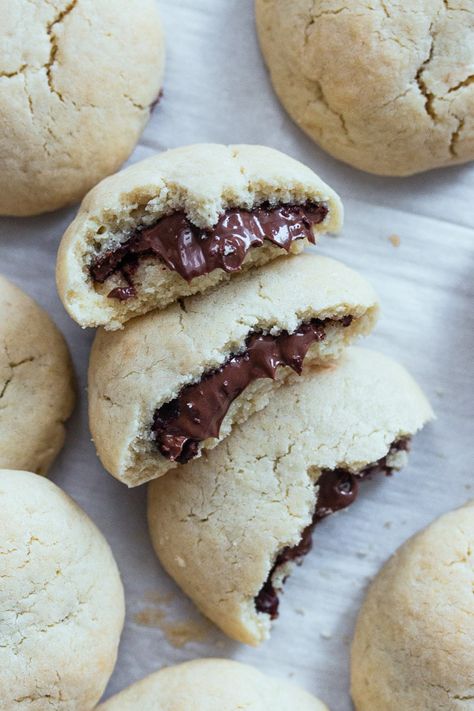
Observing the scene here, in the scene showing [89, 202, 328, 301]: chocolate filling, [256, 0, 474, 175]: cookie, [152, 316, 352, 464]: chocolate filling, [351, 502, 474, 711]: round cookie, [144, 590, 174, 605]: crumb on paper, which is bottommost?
[144, 590, 174, 605]: crumb on paper

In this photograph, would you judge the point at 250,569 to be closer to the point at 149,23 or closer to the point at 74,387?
the point at 74,387

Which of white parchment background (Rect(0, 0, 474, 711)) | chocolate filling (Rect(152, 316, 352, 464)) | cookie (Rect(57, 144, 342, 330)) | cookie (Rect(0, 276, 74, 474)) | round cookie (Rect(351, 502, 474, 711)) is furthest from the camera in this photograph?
white parchment background (Rect(0, 0, 474, 711))

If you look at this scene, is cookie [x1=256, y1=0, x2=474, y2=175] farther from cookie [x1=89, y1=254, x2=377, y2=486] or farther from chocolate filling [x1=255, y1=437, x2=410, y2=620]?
chocolate filling [x1=255, y1=437, x2=410, y2=620]

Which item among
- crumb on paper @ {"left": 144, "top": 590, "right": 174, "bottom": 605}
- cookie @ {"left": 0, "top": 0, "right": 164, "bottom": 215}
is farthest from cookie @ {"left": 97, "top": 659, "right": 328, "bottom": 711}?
cookie @ {"left": 0, "top": 0, "right": 164, "bottom": 215}

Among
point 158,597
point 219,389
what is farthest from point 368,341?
point 158,597

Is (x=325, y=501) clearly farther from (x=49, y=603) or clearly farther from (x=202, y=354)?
(x=49, y=603)

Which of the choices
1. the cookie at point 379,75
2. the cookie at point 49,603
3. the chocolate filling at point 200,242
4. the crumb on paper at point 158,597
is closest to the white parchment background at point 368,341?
the crumb on paper at point 158,597
